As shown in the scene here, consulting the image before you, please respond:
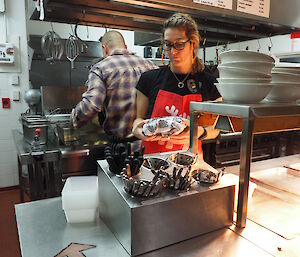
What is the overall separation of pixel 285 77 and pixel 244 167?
40 centimetres

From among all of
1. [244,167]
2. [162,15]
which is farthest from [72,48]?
[244,167]

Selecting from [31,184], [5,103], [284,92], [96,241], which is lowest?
[31,184]

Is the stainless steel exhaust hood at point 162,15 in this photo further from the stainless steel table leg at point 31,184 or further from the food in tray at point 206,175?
the stainless steel table leg at point 31,184

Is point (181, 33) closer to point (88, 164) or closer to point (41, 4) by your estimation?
point (41, 4)

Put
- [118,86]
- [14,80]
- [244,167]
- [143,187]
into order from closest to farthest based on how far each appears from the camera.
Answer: [143,187]
[244,167]
[118,86]
[14,80]

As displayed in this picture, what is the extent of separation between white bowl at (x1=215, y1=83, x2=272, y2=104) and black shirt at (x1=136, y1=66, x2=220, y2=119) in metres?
0.72

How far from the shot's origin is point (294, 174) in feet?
4.73

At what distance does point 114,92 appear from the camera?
2230 millimetres

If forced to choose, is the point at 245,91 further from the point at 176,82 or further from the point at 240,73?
the point at 176,82

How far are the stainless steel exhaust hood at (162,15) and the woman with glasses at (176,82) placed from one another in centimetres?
23

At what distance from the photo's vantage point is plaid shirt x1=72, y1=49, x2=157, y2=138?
85.7 inches

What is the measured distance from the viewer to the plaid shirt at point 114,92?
218 cm

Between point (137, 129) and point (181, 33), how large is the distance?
621mm

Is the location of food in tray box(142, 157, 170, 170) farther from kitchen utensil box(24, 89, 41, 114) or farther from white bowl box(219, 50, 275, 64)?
kitchen utensil box(24, 89, 41, 114)
